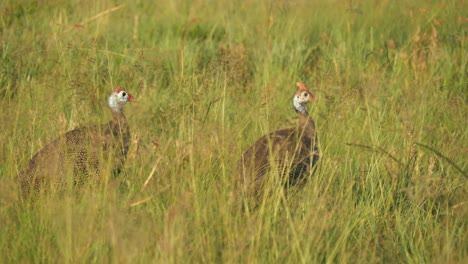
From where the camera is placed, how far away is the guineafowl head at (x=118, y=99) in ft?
16.3

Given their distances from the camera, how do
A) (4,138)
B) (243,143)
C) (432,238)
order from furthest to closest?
(243,143) < (4,138) < (432,238)

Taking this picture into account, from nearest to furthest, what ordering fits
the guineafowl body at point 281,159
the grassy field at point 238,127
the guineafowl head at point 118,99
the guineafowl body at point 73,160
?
1. the grassy field at point 238,127
2. the guineafowl body at point 281,159
3. the guineafowl body at point 73,160
4. the guineafowl head at point 118,99

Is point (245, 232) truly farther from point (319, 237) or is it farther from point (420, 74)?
point (420, 74)

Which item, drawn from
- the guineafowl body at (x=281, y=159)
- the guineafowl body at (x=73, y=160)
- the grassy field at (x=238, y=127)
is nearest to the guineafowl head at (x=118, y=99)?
the grassy field at (x=238, y=127)

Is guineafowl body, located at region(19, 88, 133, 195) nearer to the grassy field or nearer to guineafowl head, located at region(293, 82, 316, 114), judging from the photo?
the grassy field

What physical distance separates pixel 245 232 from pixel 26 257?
0.79 metres

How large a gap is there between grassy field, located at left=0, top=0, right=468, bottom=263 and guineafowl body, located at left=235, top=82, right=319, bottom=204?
86mm

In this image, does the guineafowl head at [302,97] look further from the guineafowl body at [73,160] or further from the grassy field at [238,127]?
the guineafowl body at [73,160]

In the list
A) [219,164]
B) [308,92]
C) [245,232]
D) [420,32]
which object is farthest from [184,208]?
[420,32]

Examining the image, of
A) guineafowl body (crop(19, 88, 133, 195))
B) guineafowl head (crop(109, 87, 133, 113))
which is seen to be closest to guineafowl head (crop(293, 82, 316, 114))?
guineafowl head (crop(109, 87, 133, 113))

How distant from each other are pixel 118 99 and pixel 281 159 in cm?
123

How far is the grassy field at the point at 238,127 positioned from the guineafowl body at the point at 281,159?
0.09m

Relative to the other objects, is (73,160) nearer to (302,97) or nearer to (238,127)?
Result: (238,127)

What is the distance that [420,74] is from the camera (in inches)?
233
